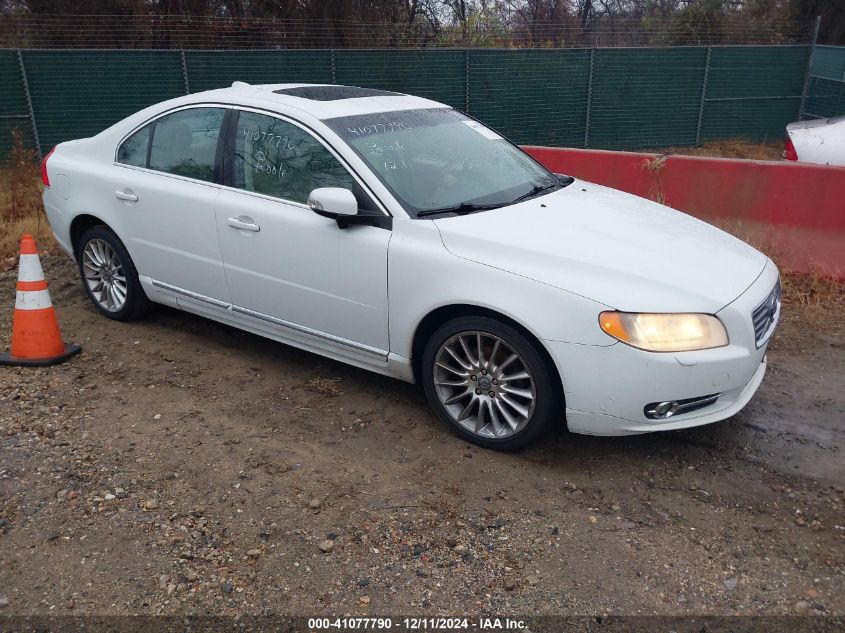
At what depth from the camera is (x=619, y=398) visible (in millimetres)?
3473

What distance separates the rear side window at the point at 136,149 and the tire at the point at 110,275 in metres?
0.52

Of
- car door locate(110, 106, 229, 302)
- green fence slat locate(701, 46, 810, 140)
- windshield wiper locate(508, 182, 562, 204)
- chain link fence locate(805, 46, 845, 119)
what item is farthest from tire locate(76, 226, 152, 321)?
chain link fence locate(805, 46, 845, 119)

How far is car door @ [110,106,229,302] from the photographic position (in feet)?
15.4

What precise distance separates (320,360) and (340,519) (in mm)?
1807

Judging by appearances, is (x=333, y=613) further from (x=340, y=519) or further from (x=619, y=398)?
(x=619, y=398)

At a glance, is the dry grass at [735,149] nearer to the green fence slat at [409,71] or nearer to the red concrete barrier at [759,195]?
the green fence slat at [409,71]

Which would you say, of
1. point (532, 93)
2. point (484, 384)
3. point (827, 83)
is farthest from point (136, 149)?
point (827, 83)

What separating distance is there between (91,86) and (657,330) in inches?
451

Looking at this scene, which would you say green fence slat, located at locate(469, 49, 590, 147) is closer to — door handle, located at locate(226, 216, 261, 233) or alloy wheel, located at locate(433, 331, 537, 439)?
door handle, located at locate(226, 216, 261, 233)

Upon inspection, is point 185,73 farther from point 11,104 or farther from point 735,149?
point 735,149

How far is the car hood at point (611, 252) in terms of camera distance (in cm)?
350

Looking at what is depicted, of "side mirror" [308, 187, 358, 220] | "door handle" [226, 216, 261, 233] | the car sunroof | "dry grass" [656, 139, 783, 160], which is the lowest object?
"dry grass" [656, 139, 783, 160]

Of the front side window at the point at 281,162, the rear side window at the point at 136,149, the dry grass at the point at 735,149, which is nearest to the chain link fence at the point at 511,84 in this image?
the dry grass at the point at 735,149

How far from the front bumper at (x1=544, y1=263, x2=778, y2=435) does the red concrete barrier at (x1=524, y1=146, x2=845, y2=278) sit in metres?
2.88
